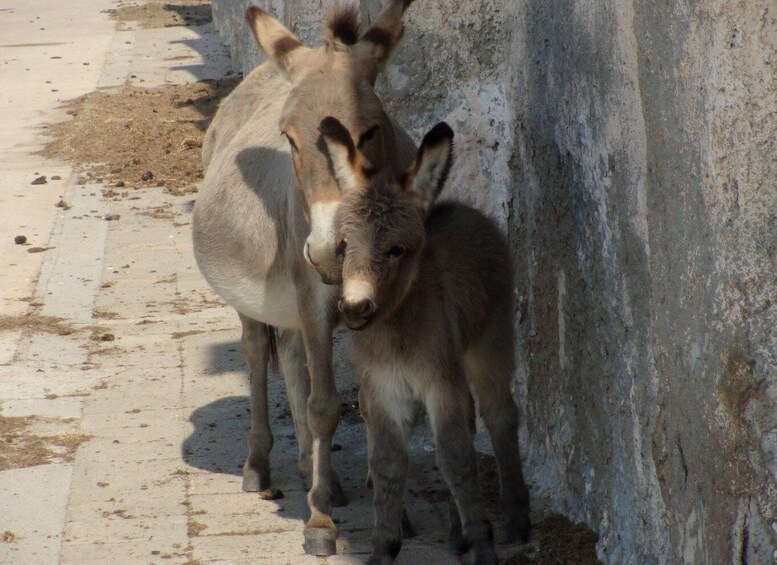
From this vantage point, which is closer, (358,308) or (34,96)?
(358,308)

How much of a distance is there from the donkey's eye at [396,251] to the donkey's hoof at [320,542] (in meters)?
1.27

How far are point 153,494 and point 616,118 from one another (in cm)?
270

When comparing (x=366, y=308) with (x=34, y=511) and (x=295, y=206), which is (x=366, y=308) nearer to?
(x=295, y=206)

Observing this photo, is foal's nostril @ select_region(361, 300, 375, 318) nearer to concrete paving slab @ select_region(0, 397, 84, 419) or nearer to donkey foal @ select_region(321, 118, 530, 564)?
donkey foal @ select_region(321, 118, 530, 564)

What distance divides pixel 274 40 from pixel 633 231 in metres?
1.85

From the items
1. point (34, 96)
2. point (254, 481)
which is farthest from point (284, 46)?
point (34, 96)

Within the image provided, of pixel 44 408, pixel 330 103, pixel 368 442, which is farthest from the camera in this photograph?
pixel 44 408

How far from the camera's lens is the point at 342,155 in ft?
12.6

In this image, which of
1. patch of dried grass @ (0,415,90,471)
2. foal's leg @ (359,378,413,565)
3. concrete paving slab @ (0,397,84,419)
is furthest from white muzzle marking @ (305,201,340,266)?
concrete paving slab @ (0,397,84,419)

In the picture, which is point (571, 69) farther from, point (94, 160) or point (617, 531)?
point (94, 160)

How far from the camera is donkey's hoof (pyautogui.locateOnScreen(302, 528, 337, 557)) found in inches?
175

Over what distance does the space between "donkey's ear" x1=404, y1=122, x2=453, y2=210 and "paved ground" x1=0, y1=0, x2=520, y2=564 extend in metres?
1.41

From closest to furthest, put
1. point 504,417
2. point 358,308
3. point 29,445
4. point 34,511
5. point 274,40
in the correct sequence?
point 358,308
point 504,417
point 274,40
point 34,511
point 29,445

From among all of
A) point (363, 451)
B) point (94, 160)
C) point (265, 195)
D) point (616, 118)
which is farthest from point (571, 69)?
point (94, 160)
